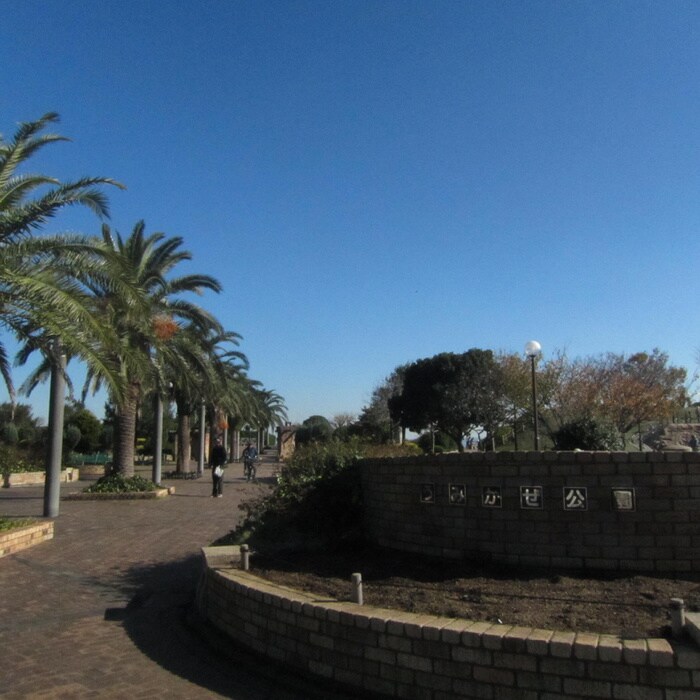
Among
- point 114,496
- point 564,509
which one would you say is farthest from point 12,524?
point 564,509

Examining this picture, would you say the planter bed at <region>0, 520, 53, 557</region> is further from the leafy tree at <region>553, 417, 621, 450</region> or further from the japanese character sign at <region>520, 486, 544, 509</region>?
the leafy tree at <region>553, 417, 621, 450</region>

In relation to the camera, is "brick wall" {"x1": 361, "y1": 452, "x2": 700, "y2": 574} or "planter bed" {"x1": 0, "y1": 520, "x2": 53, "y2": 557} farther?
"planter bed" {"x1": 0, "y1": 520, "x2": 53, "y2": 557}

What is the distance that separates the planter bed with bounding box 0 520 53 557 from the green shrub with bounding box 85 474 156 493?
777 cm

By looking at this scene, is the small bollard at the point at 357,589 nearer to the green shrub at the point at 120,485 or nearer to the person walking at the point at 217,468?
the person walking at the point at 217,468

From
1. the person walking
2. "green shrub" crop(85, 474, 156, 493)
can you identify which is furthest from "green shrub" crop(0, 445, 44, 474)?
the person walking

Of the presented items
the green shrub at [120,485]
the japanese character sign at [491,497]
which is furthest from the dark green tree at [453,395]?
the japanese character sign at [491,497]

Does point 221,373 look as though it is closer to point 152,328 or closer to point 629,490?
point 152,328

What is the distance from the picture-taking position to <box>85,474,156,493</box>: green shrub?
67.2 feet

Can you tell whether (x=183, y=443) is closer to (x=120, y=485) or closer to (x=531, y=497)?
(x=120, y=485)

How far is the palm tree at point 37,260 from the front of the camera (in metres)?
10.6

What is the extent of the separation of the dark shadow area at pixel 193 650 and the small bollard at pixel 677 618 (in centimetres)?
218

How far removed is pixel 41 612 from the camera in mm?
7809

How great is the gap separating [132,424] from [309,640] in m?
17.5

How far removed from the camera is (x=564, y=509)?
6.28 m
